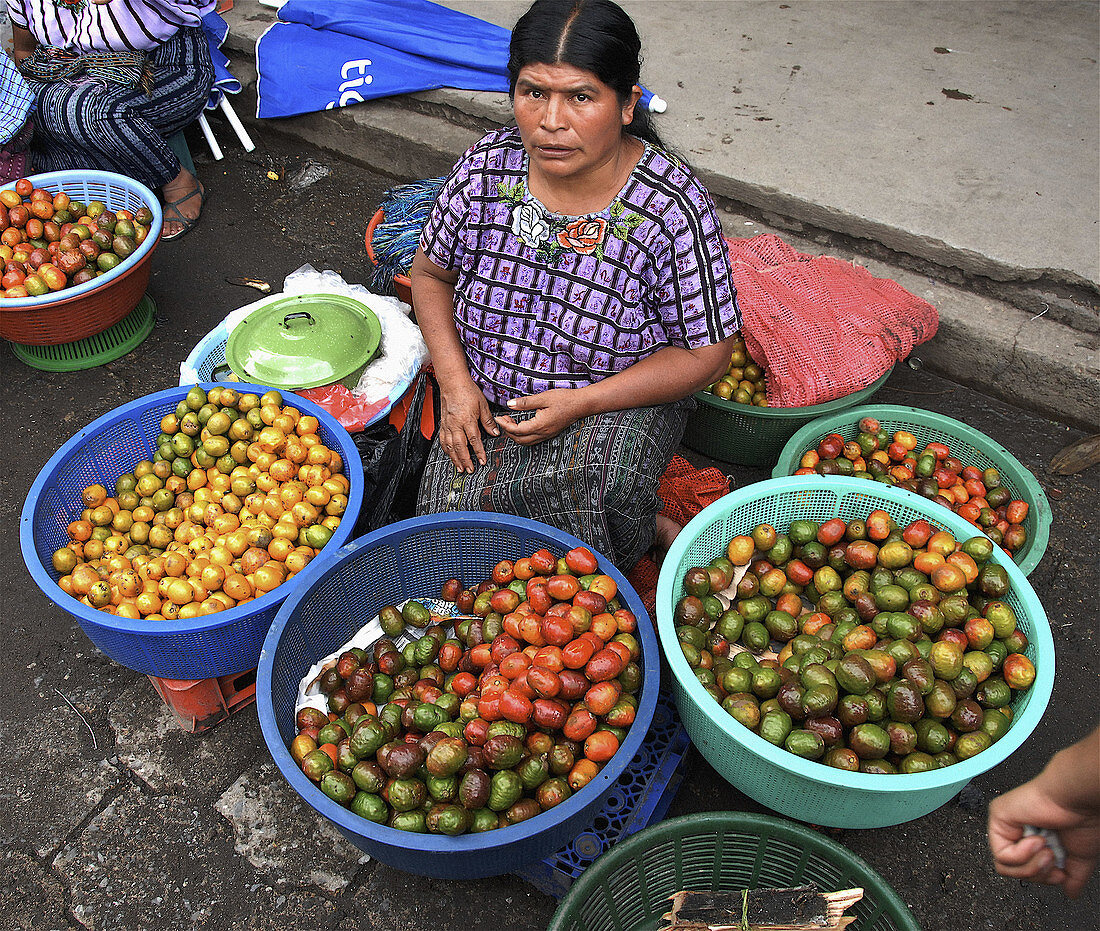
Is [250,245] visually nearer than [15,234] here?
No

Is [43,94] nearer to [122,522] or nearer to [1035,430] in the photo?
[122,522]

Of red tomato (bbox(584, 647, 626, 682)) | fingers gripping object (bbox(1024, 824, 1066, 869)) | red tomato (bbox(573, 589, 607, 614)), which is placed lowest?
red tomato (bbox(584, 647, 626, 682))

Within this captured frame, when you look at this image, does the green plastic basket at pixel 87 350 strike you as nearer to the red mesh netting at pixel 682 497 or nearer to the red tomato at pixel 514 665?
the red mesh netting at pixel 682 497

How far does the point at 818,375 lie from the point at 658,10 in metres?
3.70

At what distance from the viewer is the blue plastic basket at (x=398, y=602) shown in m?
1.90

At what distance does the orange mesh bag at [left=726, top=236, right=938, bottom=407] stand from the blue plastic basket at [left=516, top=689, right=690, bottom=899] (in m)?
1.43

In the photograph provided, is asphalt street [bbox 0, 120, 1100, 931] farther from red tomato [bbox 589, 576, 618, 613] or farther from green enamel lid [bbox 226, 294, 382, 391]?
green enamel lid [bbox 226, 294, 382, 391]

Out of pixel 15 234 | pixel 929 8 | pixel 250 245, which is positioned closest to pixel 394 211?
pixel 250 245

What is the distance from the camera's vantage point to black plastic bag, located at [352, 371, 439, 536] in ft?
10.0

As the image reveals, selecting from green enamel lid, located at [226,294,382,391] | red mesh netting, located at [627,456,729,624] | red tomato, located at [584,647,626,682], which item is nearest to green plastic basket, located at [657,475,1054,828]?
red tomato, located at [584,647,626,682]

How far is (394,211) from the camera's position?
391cm

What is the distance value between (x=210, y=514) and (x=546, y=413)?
1234mm

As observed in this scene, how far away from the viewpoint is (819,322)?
10.9ft

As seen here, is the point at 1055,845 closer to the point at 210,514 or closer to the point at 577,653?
the point at 577,653
